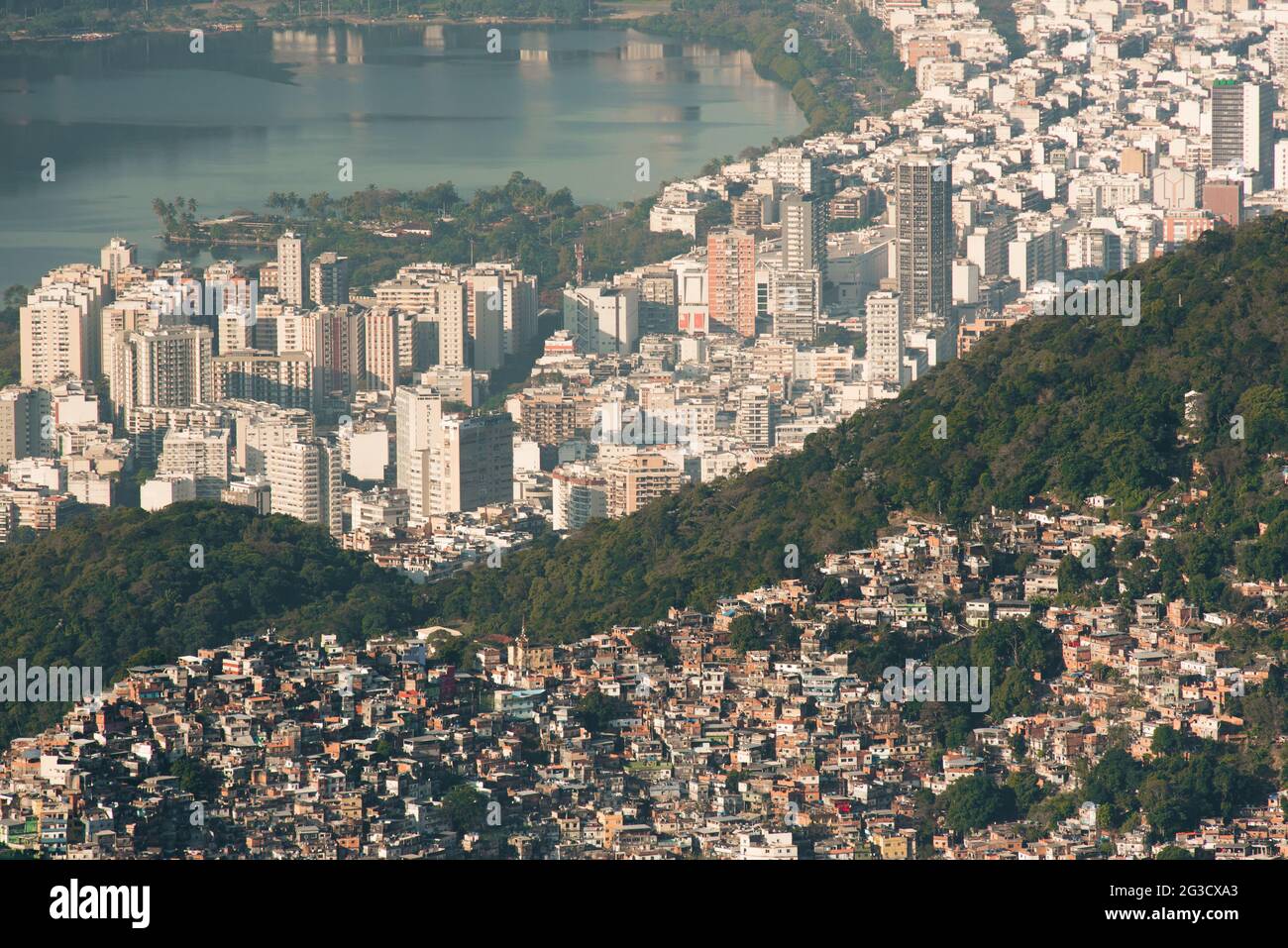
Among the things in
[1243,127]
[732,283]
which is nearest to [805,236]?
[732,283]

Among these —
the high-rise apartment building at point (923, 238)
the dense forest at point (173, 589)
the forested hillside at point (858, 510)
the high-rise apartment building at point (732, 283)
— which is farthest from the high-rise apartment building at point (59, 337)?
the forested hillside at point (858, 510)

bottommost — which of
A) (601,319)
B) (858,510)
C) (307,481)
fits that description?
(307,481)

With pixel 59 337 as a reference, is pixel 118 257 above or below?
above

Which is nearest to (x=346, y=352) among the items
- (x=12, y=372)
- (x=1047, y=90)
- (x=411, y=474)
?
(x=12, y=372)

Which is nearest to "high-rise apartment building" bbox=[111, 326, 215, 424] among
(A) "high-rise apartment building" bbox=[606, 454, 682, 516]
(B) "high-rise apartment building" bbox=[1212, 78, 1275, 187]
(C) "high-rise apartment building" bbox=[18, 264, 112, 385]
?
(C) "high-rise apartment building" bbox=[18, 264, 112, 385]

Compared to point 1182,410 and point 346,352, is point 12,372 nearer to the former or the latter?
point 346,352

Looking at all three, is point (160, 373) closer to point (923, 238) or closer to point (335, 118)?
point (923, 238)
